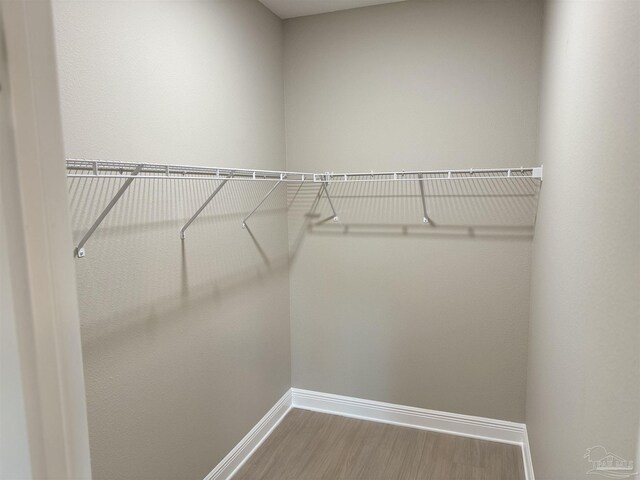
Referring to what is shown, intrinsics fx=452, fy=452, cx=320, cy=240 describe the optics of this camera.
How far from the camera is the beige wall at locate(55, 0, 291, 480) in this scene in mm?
1457

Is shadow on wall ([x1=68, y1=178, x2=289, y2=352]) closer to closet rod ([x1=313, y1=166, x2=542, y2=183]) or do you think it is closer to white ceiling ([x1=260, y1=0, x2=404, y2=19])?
closet rod ([x1=313, y1=166, x2=542, y2=183])

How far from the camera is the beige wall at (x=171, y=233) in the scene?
146cm

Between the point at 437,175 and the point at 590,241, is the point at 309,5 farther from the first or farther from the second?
the point at 590,241

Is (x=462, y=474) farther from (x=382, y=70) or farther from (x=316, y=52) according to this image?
(x=316, y=52)

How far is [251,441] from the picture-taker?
2434mm

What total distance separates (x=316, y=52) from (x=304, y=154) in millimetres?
585

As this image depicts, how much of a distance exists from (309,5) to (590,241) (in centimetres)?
204

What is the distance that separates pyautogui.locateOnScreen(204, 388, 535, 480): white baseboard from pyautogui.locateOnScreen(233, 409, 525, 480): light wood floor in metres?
0.04

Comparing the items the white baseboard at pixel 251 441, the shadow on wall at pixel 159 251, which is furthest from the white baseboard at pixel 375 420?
the shadow on wall at pixel 159 251

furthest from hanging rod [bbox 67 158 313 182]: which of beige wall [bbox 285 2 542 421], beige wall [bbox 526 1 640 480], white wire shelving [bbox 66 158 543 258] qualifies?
beige wall [bbox 526 1 640 480]

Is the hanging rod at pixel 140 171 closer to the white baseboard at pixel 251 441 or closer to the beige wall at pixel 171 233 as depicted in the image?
the beige wall at pixel 171 233

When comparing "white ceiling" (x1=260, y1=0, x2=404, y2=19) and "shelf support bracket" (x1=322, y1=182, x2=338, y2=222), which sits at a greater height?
"white ceiling" (x1=260, y1=0, x2=404, y2=19)

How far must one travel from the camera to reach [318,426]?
2.70 m

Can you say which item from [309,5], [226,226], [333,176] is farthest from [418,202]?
[309,5]
